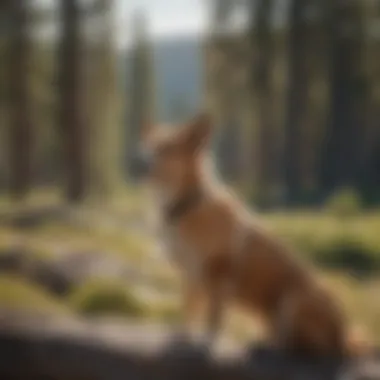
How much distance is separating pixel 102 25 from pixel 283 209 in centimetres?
63

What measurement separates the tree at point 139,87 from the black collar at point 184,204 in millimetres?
138

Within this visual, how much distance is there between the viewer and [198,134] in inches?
86.5

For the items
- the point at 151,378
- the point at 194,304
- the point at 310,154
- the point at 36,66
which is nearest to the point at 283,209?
the point at 310,154

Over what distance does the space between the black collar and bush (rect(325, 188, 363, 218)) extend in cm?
31

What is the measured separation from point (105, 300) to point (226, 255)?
0.34 m

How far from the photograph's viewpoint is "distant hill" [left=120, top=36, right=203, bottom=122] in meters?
2.25

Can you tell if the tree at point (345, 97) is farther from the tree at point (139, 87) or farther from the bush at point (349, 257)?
the tree at point (139, 87)

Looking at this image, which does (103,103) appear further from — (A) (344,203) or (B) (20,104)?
(A) (344,203)

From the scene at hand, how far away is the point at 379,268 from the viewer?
7.35 ft

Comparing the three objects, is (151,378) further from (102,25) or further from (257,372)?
(102,25)

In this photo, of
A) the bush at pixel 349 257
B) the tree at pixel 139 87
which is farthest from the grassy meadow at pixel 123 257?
the tree at pixel 139 87

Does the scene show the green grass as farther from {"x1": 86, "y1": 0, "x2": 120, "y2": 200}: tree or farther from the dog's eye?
the dog's eye

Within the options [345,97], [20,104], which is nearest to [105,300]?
[20,104]

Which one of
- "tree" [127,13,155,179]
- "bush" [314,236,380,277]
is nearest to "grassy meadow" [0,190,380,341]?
"bush" [314,236,380,277]
